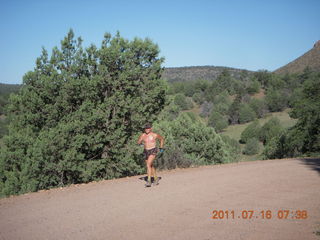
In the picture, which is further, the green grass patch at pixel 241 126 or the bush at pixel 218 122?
the bush at pixel 218 122

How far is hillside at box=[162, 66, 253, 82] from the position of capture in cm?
13077

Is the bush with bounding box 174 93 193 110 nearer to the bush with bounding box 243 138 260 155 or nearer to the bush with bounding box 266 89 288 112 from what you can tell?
the bush with bounding box 266 89 288 112

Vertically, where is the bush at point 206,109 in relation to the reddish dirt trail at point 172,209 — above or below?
above

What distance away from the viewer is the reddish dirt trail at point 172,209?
5.32 metres

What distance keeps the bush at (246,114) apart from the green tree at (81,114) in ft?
208

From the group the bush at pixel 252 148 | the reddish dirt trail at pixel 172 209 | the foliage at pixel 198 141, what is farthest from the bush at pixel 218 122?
the reddish dirt trail at pixel 172 209

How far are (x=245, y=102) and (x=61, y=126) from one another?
253ft

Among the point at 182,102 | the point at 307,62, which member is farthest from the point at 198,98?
the point at 307,62

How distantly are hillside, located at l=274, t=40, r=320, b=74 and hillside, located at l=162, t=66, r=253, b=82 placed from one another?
19.4 metres

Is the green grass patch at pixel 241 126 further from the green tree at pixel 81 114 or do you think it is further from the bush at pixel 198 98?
the green tree at pixel 81 114
